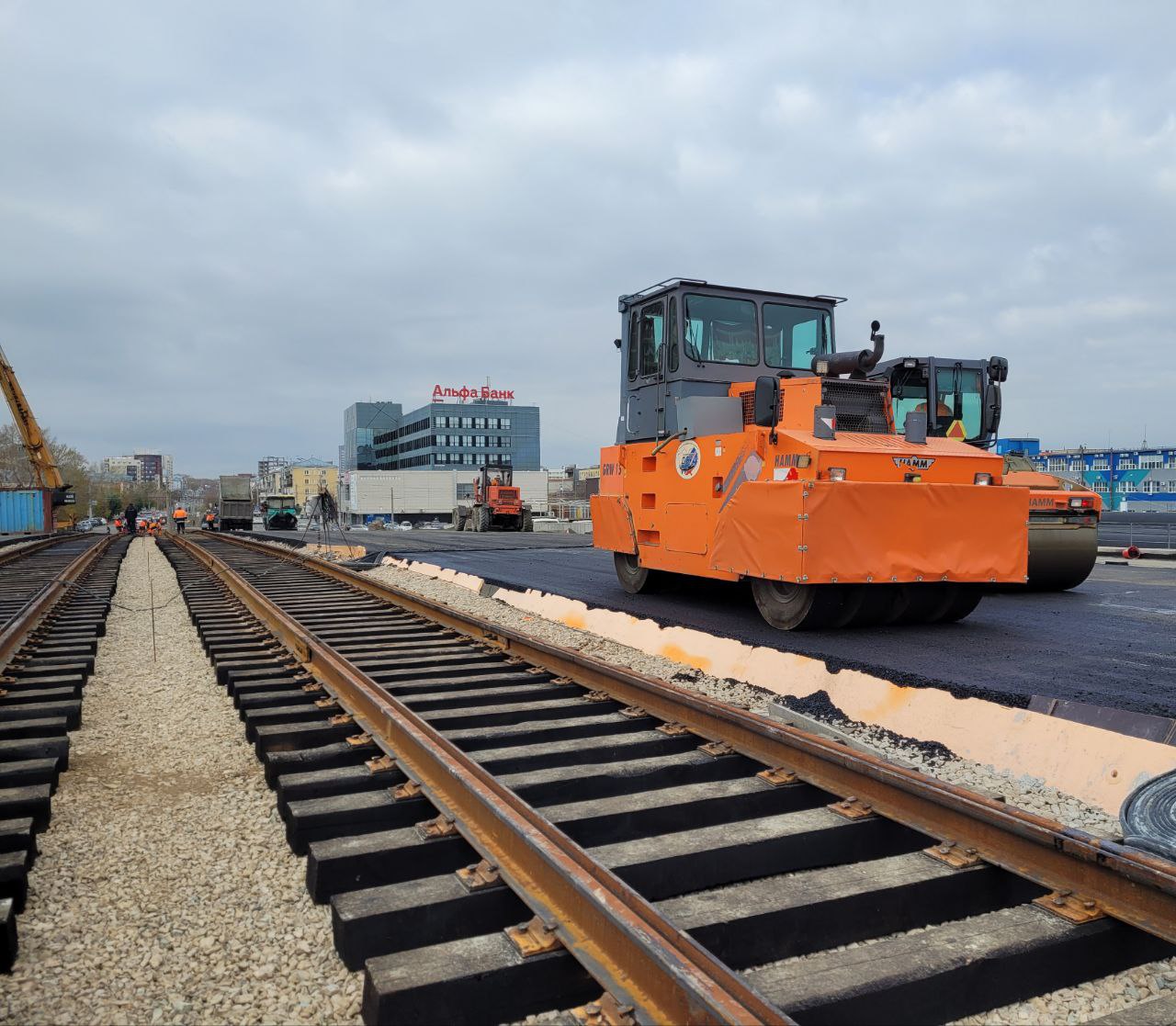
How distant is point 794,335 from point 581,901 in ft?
28.8

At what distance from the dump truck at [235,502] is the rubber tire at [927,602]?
48.5 meters

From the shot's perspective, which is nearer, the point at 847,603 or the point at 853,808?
the point at 853,808

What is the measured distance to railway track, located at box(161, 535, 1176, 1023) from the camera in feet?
7.61

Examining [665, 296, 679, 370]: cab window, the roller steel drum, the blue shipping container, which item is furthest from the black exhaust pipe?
the blue shipping container

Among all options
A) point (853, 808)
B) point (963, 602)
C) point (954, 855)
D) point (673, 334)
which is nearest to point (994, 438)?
point (963, 602)

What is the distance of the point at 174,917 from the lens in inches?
117

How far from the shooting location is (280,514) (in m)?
53.9

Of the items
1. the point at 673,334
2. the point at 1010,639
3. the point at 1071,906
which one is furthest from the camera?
the point at 673,334

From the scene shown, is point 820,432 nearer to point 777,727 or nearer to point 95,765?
point 777,727

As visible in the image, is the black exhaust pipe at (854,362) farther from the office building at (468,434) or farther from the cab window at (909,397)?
the office building at (468,434)

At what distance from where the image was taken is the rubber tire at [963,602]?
8.69m

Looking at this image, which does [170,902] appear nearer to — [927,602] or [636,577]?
[927,602]

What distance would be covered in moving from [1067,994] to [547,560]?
16916mm

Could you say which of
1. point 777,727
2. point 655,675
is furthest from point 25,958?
point 655,675
